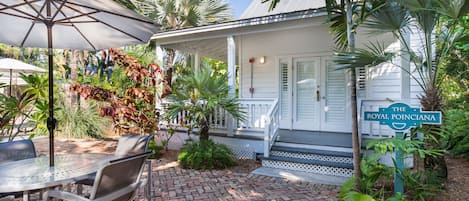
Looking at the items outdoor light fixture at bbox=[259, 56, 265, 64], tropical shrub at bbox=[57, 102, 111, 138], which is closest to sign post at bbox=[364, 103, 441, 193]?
outdoor light fixture at bbox=[259, 56, 265, 64]

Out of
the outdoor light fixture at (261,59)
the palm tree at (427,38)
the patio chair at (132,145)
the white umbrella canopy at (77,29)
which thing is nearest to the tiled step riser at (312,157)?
the palm tree at (427,38)

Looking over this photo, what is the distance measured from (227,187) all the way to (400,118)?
A: 2.63 m

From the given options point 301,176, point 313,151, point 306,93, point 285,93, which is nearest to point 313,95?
point 306,93

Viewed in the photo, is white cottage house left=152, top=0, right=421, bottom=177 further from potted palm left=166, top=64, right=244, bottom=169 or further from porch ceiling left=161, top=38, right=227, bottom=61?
potted palm left=166, top=64, right=244, bottom=169

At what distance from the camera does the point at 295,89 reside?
776cm

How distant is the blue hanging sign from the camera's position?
3.35 m

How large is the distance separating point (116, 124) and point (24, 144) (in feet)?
11.7

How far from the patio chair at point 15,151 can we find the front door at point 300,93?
19.1 feet

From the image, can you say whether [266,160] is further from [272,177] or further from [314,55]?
[314,55]

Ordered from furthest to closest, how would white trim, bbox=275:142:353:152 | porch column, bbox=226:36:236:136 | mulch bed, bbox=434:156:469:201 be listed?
porch column, bbox=226:36:236:136
white trim, bbox=275:142:353:152
mulch bed, bbox=434:156:469:201

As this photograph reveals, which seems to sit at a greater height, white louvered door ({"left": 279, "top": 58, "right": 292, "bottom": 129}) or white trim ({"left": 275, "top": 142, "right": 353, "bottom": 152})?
white louvered door ({"left": 279, "top": 58, "right": 292, "bottom": 129})

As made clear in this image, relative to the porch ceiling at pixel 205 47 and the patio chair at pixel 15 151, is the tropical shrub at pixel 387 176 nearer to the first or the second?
the patio chair at pixel 15 151

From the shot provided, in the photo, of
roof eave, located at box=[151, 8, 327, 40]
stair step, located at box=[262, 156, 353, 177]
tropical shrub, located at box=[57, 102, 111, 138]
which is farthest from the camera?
tropical shrub, located at box=[57, 102, 111, 138]

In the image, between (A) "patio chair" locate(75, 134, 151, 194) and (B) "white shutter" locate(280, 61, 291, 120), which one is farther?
(B) "white shutter" locate(280, 61, 291, 120)
